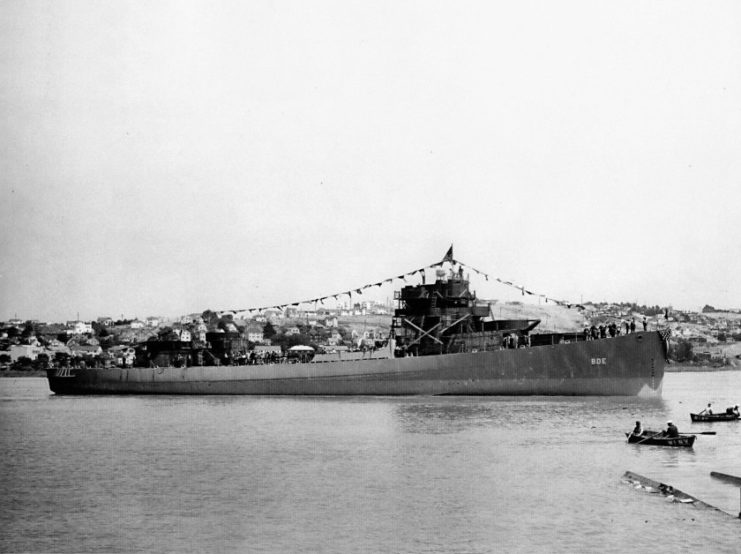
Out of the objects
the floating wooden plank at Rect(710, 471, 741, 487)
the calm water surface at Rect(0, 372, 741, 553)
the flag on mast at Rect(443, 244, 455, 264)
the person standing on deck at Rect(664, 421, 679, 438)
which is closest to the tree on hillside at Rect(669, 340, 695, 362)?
the flag on mast at Rect(443, 244, 455, 264)

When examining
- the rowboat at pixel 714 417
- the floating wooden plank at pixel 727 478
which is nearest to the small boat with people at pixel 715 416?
the rowboat at pixel 714 417

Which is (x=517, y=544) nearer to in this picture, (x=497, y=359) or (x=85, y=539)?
(x=85, y=539)

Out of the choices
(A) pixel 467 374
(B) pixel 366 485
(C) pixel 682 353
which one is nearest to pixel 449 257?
(A) pixel 467 374

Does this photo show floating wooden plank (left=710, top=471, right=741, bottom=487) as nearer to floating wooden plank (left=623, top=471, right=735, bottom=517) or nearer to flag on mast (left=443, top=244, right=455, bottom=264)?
floating wooden plank (left=623, top=471, right=735, bottom=517)

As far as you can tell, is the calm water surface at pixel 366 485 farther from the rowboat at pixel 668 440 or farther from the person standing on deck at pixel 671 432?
the person standing on deck at pixel 671 432

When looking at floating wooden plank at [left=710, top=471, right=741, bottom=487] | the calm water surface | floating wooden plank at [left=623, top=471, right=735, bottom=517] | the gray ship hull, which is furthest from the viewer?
the gray ship hull

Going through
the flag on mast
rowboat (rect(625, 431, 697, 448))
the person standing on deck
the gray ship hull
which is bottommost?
rowboat (rect(625, 431, 697, 448))

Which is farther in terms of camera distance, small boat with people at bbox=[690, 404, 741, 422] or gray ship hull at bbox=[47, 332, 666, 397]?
gray ship hull at bbox=[47, 332, 666, 397]

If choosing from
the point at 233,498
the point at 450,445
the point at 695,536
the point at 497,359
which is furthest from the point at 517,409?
the point at 695,536
